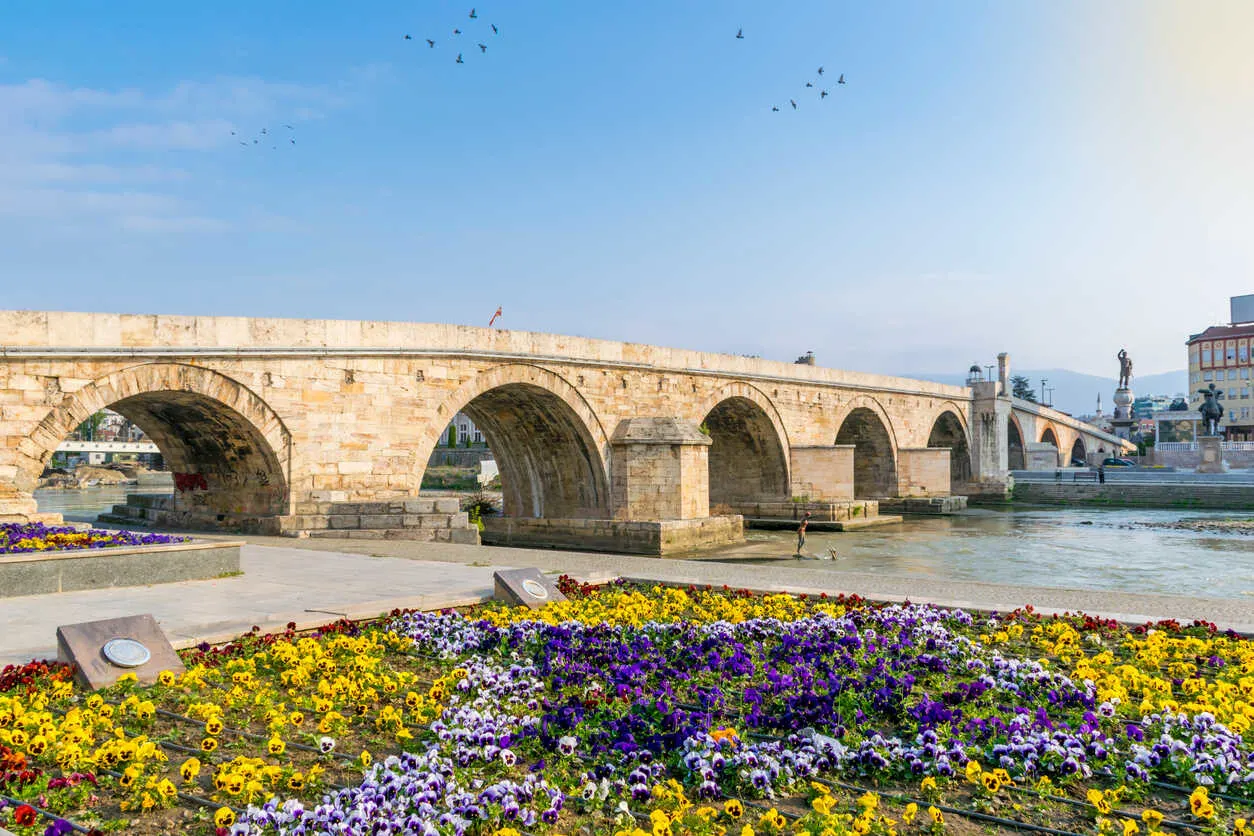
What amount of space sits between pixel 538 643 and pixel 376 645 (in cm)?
97

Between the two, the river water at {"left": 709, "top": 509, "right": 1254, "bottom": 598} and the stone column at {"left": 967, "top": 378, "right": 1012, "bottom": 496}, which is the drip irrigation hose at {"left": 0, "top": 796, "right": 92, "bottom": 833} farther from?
the stone column at {"left": 967, "top": 378, "right": 1012, "bottom": 496}

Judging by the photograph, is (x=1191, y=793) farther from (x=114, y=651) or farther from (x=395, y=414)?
(x=395, y=414)

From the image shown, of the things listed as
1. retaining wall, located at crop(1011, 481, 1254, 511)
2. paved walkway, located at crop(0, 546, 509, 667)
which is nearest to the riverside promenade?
paved walkway, located at crop(0, 546, 509, 667)

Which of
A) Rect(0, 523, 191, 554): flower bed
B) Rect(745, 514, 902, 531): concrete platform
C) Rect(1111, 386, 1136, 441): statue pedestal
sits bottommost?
Rect(745, 514, 902, 531): concrete platform

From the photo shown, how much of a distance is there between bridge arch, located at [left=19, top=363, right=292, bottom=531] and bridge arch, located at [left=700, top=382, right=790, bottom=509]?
12.1m

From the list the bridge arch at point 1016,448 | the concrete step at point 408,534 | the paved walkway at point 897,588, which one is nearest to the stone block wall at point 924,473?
the bridge arch at point 1016,448

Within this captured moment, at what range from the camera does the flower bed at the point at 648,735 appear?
3.01 m

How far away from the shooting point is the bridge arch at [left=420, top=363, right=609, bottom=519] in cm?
1708

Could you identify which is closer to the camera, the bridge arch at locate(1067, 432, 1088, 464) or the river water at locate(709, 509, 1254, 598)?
the river water at locate(709, 509, 1254, 598)

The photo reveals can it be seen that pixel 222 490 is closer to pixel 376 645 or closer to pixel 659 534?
pixel 659 534

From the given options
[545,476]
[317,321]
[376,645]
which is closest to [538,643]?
[376,645]

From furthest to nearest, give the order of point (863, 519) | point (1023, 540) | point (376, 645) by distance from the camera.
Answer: point (863, 519), point (1023, 540), point (376, 645)

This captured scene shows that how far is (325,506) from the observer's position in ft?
43.2

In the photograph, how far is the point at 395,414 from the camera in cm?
1444
